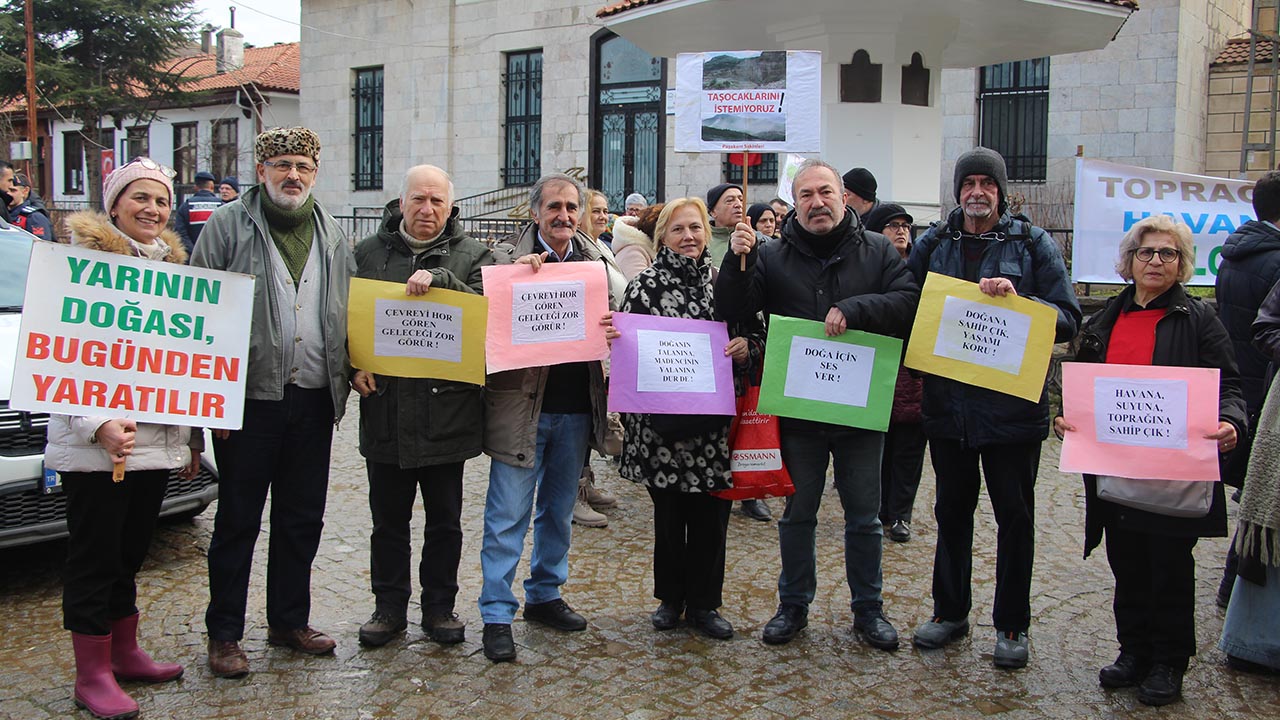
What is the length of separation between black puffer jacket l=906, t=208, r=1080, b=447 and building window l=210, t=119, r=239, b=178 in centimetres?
3401

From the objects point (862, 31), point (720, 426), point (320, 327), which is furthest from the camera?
point (862, 31)

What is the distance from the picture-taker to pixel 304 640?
459 centimetres

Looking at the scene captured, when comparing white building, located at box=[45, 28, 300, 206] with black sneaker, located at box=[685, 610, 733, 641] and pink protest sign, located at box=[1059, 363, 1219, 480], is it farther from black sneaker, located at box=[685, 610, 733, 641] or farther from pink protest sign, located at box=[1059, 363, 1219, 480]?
pink protest sign, located at box=[1059, 363, 1219, 480]

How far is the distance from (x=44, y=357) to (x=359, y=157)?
24.6 metres

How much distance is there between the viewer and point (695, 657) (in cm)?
465

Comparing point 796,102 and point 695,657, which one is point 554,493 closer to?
point 695,657

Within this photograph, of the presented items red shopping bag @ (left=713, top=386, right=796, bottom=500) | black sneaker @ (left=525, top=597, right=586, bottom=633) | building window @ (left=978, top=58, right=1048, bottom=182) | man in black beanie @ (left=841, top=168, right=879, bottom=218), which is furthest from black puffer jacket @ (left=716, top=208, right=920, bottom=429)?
building window @ (left=978, top=58, right=1048, bottom=182)

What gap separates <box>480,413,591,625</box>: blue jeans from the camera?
4.71 metres

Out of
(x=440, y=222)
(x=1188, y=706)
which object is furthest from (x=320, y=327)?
(x=1188, y=706)

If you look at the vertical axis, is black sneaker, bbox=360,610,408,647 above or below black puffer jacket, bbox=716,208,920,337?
below

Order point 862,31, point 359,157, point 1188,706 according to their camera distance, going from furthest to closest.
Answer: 1. point 359,157
2. point 862,31
3. point 1188,706

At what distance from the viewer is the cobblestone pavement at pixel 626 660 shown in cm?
413

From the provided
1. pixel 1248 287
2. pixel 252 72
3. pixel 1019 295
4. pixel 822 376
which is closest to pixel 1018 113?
pixel 1248 287

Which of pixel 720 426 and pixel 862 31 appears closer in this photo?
pixel 720 426
